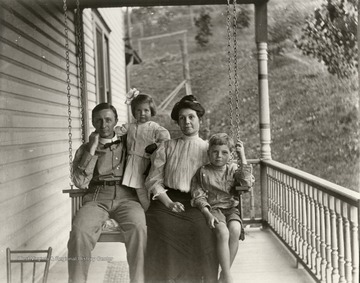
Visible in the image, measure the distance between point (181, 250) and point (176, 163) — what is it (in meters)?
0.66

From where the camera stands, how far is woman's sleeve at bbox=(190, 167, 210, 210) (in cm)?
340

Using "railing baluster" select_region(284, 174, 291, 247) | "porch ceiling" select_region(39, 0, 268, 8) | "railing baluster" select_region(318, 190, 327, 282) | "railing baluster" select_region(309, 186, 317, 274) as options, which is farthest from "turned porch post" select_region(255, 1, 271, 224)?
"railing baluster" select_region(318, 190, 327, 282)

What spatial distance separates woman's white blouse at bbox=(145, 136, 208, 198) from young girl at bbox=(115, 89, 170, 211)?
0.11 m

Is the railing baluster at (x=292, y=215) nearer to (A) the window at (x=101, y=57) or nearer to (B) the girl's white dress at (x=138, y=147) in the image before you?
(B) the girl's white dress at (x=138, y=147)

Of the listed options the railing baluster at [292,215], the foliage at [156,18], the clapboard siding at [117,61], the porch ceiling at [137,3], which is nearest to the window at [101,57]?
the clapboard siding at [117,61]

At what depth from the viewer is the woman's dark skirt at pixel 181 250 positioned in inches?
126

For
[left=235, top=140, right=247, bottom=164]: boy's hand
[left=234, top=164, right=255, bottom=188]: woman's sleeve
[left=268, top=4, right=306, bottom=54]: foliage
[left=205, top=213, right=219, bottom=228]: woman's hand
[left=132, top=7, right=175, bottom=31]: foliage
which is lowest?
[left=205, top=213, right=219, bottom=228]: woman's hand

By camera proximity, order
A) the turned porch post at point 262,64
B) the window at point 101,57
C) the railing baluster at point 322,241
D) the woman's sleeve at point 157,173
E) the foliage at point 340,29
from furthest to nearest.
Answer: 1. the window at point 101,57
2. the turned porch post at point 262,64
3. the foliage at point 340,29
4. the railing baluster at point 322,241
5. the woman's sleeve at point 157,173

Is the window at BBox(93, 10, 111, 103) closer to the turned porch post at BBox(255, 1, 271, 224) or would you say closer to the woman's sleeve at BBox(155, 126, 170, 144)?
the turned porch post at BBox(255, 1, 271, 224)

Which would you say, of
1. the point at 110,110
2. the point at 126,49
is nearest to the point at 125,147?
the point at 110,110

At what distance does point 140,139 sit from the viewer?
3791 mm

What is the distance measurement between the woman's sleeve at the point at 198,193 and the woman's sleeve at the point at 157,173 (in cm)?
22

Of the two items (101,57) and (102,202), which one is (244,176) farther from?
(101,57)

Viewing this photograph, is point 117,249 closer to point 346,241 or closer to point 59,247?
point 59,247
